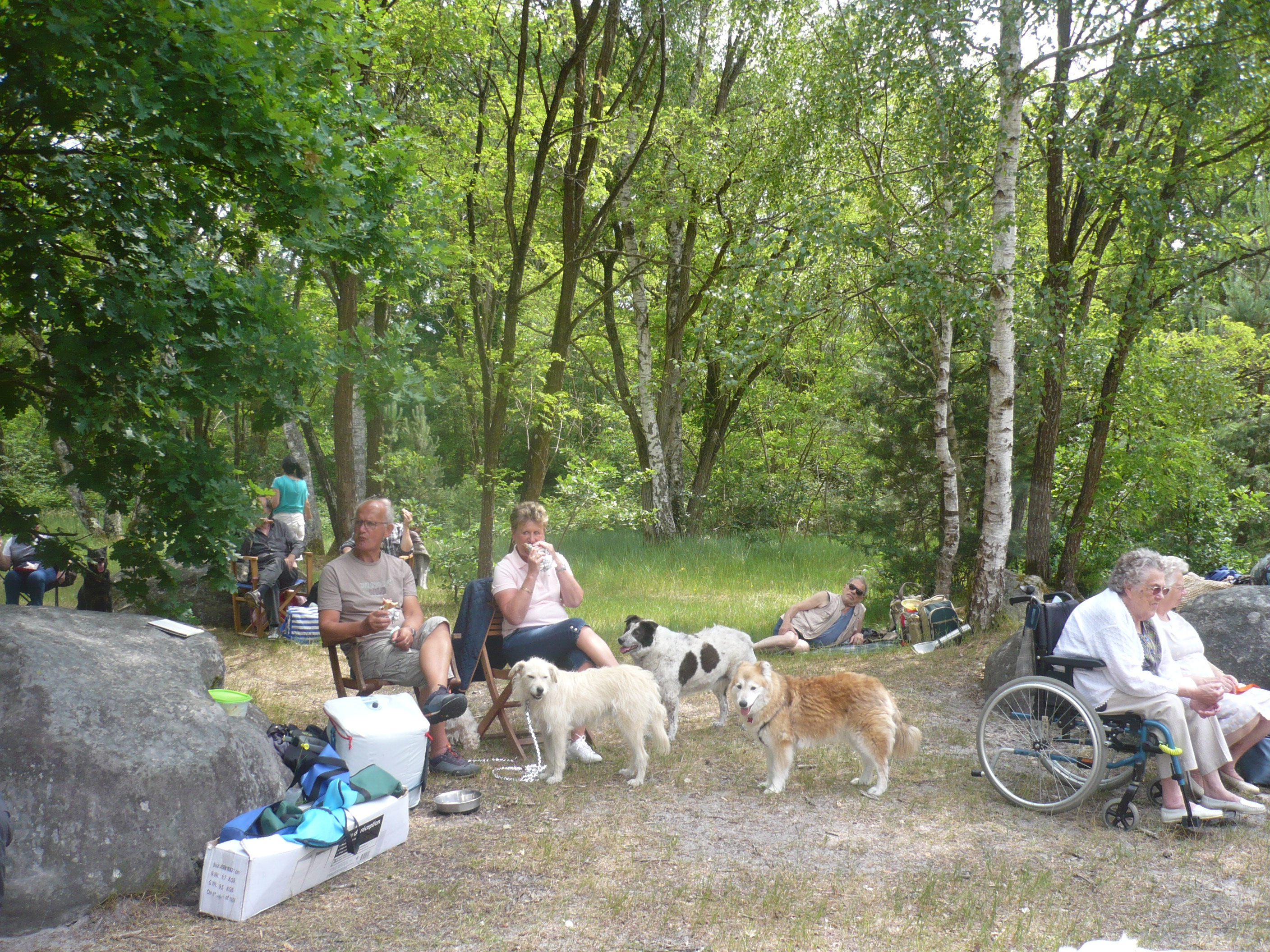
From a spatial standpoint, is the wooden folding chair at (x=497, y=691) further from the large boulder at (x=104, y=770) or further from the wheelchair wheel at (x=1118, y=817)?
the wheelchair wheel at (x=1118, y=817)

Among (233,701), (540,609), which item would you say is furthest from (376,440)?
(233,701)

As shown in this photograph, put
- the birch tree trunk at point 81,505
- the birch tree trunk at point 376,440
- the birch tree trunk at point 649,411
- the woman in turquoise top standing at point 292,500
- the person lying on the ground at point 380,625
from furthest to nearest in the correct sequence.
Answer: the birch tree trunk at point 649,411 → the birch tree trunk at point 376,440 → the birch tree trunk at point 81,505 → the woman in turquoise top standing at point 292,500 → the person lying on the ground at point 380,625

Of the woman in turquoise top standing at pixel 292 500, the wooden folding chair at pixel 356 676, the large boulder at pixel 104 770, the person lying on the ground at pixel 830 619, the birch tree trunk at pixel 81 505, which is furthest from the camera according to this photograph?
the birch tree trunk at pixel 81 505

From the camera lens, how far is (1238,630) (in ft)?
17.5

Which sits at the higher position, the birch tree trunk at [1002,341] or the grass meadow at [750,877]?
the birch tree trunk at [1002,341]

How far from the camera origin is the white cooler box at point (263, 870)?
3.10m

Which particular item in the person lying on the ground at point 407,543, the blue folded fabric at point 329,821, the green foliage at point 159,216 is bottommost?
the blue folded fabric at point 329,821

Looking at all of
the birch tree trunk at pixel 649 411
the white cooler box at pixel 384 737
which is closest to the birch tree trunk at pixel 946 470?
the birch tree trunk at pixel 649 411

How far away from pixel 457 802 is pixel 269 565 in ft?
16.9

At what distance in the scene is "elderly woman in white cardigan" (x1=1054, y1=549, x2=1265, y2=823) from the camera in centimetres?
394

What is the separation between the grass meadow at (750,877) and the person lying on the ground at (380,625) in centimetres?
54

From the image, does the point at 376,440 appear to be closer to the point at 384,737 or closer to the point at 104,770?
the point at 384,737

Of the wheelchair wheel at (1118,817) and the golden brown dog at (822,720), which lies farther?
the golden brown dog at (822,720)

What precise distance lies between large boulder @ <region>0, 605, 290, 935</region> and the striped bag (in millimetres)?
4534
